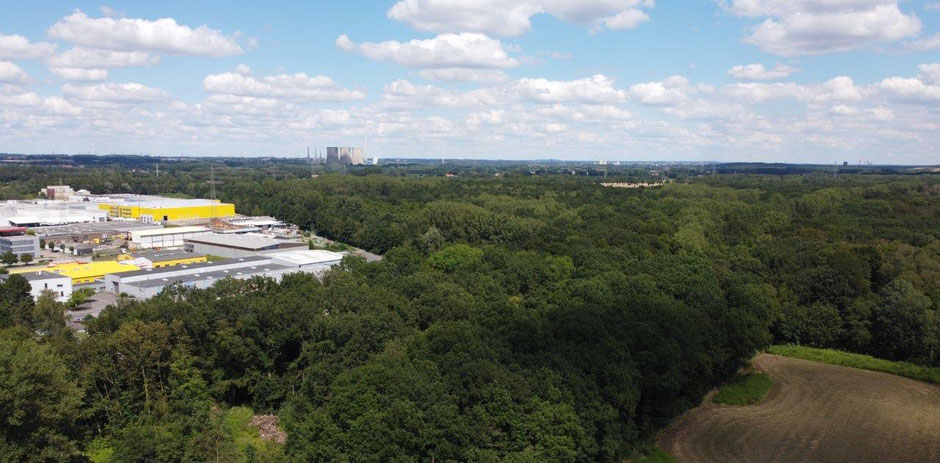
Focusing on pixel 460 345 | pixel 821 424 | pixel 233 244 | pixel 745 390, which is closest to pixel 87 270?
pixel 233 244

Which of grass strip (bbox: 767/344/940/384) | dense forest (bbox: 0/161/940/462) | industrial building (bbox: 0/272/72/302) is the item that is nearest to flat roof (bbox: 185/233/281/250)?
industrial building (bbox: 0/272/72/302)

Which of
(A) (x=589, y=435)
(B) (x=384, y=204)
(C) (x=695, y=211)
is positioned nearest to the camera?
(A) (x=589, y=435)

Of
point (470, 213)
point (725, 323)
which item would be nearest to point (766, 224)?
point (470, 213)

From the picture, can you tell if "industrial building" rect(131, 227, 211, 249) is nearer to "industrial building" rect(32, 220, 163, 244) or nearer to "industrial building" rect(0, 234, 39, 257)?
"industrial building" rect(32, 220, 163, 244)

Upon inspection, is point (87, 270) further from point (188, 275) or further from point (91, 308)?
point (188, 275)

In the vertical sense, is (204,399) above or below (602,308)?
below

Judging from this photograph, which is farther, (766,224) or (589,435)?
(766,224)

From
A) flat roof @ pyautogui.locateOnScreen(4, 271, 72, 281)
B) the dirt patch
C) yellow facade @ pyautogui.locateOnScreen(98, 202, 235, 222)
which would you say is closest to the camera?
the dirt patch

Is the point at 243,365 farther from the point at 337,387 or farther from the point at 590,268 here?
the point at 590,268
